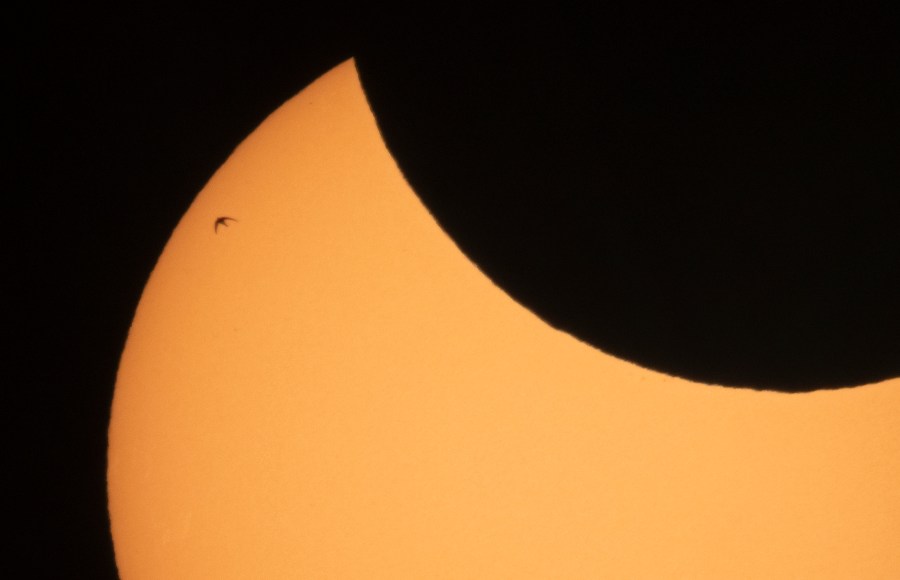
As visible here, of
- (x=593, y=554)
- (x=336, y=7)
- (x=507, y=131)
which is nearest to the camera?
(x=336, y=7)

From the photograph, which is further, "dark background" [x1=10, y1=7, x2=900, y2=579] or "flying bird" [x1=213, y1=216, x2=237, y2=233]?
"flying bird" [x1=213, y1=216, x2=237, y2=233]

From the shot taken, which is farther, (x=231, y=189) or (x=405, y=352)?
(x=405, y=352)

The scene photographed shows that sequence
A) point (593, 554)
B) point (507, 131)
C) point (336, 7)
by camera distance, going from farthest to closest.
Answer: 1. point (593, 554)
2. point (507, 131)
3. point (336, 7)

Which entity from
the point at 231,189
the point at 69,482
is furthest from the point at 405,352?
the point at 69,482

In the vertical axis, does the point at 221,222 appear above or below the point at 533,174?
below

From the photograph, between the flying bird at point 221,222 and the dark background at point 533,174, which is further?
the flying bird at point 221,222

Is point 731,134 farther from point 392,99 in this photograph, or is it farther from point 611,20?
point 392,99

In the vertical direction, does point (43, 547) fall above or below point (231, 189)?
below

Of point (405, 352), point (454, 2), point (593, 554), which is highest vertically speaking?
point (454, 2)
